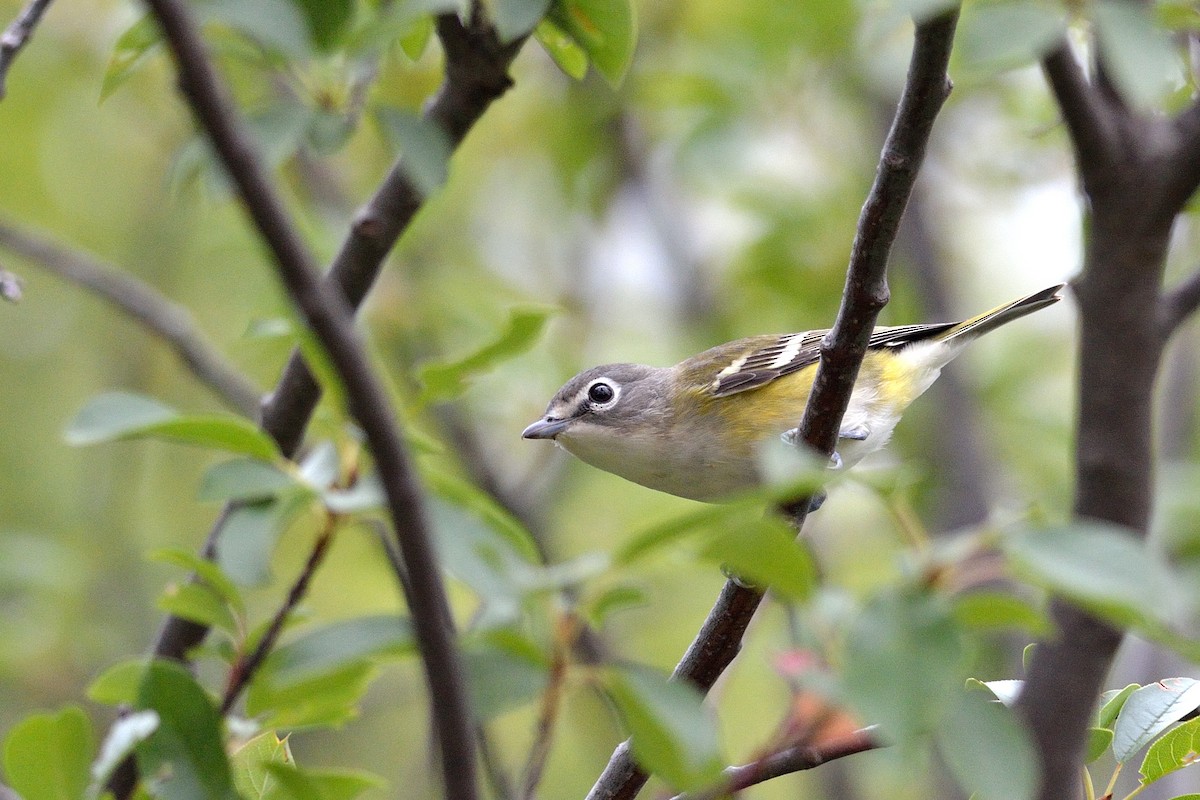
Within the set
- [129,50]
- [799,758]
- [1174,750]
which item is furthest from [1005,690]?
[129,50]

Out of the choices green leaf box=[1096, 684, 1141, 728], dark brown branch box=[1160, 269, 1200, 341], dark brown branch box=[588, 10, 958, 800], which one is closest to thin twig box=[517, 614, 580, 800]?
dark brown branch box=[588, 10, 958, 800]

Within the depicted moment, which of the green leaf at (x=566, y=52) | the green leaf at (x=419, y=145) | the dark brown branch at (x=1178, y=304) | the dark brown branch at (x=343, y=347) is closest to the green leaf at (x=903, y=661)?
the dark brown branch at (x=343, y=347)

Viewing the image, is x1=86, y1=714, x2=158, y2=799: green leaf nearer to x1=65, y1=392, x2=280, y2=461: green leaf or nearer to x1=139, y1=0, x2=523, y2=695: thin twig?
x1=65, y1=392, x2=280, y2=461: green leaf

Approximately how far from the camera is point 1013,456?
749cm

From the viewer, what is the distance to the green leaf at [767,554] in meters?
1.37

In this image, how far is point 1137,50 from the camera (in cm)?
251

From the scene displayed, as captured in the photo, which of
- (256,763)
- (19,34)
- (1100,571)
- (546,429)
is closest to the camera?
(1100,571)

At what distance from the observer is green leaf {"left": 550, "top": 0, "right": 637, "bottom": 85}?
2482mm

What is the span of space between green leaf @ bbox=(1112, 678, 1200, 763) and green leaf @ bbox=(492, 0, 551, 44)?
1772 millimetres

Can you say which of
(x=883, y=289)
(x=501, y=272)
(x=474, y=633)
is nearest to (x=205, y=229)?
(x=501, y=272)

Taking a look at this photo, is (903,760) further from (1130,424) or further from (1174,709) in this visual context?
(1130,424)

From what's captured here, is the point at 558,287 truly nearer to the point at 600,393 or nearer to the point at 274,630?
the point at 600,393

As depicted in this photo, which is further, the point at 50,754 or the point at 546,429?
the point at 546,429

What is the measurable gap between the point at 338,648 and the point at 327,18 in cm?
110
